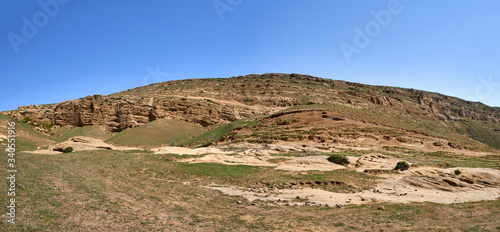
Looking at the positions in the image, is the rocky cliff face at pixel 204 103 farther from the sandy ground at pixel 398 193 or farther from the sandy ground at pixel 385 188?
the sandy ground at pixel 398 193

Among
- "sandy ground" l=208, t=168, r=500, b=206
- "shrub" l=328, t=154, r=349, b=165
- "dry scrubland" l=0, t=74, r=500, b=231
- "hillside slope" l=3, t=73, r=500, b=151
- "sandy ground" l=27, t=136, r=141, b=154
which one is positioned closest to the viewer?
"dry scrubland" l=0, t=74, r=500, b=231

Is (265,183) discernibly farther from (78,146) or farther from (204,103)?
(204,103)

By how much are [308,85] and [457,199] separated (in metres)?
77.6

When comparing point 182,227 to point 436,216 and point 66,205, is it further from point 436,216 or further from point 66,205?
point 436,216

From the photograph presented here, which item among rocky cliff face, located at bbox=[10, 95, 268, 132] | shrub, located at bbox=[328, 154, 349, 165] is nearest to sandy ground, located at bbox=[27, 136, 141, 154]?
shrub, located at bbox=[328, 154, 349, 165]

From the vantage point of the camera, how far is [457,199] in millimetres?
14406

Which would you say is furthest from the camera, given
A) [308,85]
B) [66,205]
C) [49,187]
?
[308,85]

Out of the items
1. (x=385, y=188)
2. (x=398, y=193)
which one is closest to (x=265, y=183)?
(x=385, y=188)

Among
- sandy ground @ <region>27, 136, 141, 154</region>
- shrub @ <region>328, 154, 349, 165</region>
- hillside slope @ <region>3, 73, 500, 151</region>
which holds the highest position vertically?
hillside slope @ <region>3, 73, 500, 151</region>

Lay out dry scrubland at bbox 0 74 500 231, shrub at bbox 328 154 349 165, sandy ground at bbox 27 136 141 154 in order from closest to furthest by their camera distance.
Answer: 1. dry scrubland at bbox 0 74 500 231
2. shrub at bbox 328 154 349 165
3. sandy ground at bbox 27 136 141 154

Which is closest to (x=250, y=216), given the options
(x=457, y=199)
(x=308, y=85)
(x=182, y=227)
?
(x=182, y=227)

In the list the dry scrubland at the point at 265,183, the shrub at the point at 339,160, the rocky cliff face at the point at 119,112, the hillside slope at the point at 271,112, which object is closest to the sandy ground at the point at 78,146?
the dry scrubland at the point at 265,183

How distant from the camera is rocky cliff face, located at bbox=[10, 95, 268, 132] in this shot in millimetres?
56500

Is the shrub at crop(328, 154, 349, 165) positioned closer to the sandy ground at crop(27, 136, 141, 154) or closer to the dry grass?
the dry grass
